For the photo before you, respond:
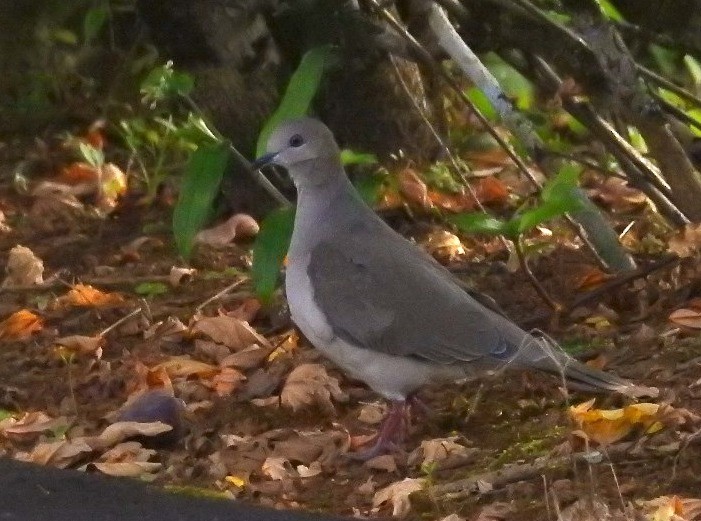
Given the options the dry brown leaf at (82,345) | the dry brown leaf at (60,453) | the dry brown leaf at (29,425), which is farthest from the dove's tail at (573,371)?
the dry brown leaf at (82,345)

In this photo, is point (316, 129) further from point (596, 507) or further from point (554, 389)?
point (596, 507)

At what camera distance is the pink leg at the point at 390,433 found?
381 cm

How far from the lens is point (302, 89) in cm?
433

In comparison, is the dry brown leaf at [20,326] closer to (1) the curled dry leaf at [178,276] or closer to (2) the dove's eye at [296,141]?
(1) the curled dry leaf at [178,276]

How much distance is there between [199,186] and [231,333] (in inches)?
26.2

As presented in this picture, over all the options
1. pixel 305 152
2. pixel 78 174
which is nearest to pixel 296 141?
pixel 305 152

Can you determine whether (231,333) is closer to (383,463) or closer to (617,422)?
(383,463)

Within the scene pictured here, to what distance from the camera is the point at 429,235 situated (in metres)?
5.54

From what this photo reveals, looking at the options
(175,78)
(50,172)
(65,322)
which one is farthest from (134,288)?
(50,172)

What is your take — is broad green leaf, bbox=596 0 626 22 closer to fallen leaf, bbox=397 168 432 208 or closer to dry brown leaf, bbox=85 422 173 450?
fallen leaf, bbox=397 168 432 208

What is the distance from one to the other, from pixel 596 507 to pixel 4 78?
5.01m

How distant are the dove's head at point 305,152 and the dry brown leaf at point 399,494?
1155mm

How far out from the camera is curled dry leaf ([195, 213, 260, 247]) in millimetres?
5723

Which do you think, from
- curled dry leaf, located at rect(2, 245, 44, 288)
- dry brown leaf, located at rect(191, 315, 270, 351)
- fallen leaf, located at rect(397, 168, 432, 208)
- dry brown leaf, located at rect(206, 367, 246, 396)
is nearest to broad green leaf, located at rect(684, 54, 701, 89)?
fallen leaf, located at rect(397, 168, 432, 208)
